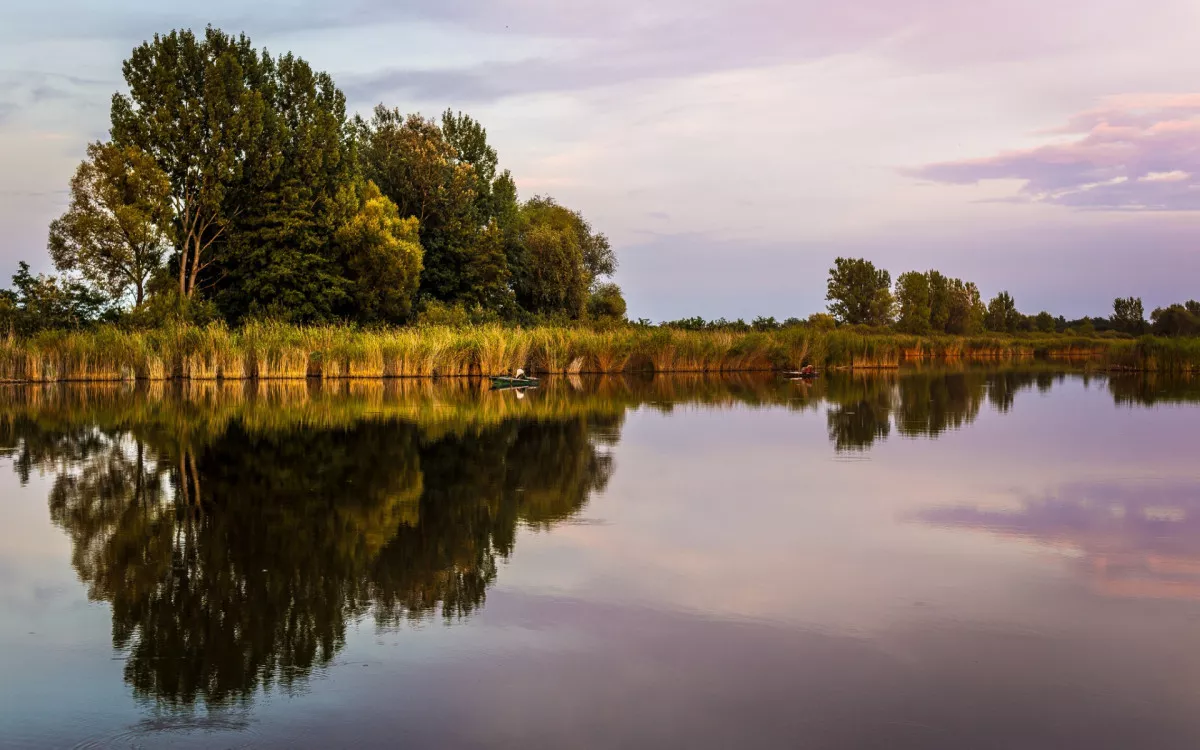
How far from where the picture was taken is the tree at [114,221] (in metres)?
34.0

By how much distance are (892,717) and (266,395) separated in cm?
2210

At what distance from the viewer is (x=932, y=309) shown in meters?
80.8

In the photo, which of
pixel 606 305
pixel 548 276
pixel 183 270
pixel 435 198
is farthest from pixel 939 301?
pixel 183 270

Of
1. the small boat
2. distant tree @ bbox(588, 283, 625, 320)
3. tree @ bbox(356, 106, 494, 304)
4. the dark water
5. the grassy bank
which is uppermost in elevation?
tree @ bbox(356, 106, 494, 304)

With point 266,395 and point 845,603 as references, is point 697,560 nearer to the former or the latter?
point 845,603

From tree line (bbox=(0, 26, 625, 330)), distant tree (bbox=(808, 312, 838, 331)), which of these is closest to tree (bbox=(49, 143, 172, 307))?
tree line (bbox=(0, 26, 625, 330))

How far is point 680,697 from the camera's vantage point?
456 cm

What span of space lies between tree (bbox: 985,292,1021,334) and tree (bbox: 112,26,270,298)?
2762 inches

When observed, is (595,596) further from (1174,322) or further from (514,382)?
(1174,322)

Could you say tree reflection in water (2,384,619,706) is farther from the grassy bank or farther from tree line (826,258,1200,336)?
tree line (826,258,1200,336)

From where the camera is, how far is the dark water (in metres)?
4.34

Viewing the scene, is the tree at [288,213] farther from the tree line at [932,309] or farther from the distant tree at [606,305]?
the tree line at [932,309]

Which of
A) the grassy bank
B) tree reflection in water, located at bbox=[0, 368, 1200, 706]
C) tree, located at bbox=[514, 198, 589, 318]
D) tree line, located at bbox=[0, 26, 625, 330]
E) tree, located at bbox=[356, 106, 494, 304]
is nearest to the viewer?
tree reflection in water, located at bbox=[0, 368, 1200, 706]

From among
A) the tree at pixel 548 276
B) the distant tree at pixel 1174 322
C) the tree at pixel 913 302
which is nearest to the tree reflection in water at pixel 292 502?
the tree at pixel 548 276
